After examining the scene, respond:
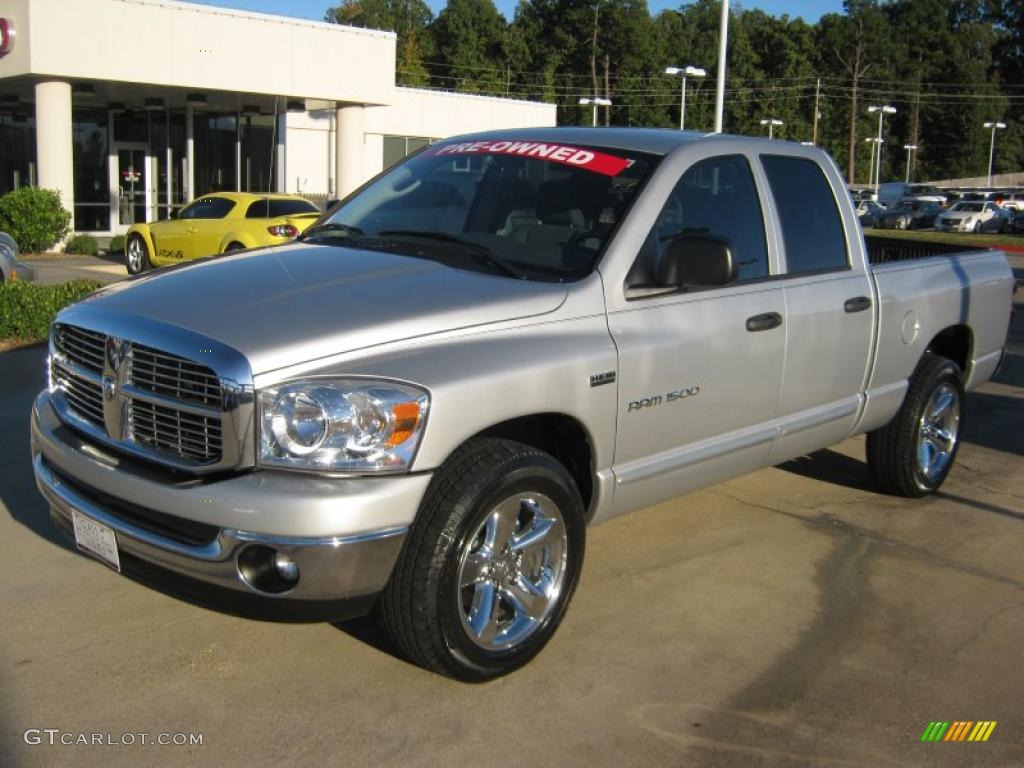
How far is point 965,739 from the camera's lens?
12.4 feet

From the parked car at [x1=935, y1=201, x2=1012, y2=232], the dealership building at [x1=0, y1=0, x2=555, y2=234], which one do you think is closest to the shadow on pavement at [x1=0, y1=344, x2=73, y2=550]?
the dealership building at [x1=0, y1=0, x2=555, y2=234]

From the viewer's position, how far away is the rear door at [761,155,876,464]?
17.3 feet

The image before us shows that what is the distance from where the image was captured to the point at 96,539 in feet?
12.6

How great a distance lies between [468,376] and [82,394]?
150 cm

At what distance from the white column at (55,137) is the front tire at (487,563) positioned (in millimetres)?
22449

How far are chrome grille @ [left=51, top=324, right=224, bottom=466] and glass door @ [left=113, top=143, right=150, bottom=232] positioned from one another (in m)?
26.3

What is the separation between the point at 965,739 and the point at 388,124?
3295cm

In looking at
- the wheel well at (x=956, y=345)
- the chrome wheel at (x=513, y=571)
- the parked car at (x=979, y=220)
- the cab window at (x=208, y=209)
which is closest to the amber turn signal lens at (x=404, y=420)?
the chrome wheel at (x=513, y=571)

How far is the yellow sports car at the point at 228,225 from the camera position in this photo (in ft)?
58.8

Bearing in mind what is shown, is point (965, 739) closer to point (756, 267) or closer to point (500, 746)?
point (500, 746)

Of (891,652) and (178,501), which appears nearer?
(178,501)

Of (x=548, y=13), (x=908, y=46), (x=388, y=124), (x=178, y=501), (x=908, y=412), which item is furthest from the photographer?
(x=908, y=46)

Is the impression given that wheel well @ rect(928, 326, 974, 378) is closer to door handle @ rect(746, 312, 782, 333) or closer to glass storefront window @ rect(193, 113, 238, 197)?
door handle @ rect(746, 312, 782, 333)

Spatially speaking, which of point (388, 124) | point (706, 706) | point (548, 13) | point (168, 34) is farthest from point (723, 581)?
point (548, 13)
